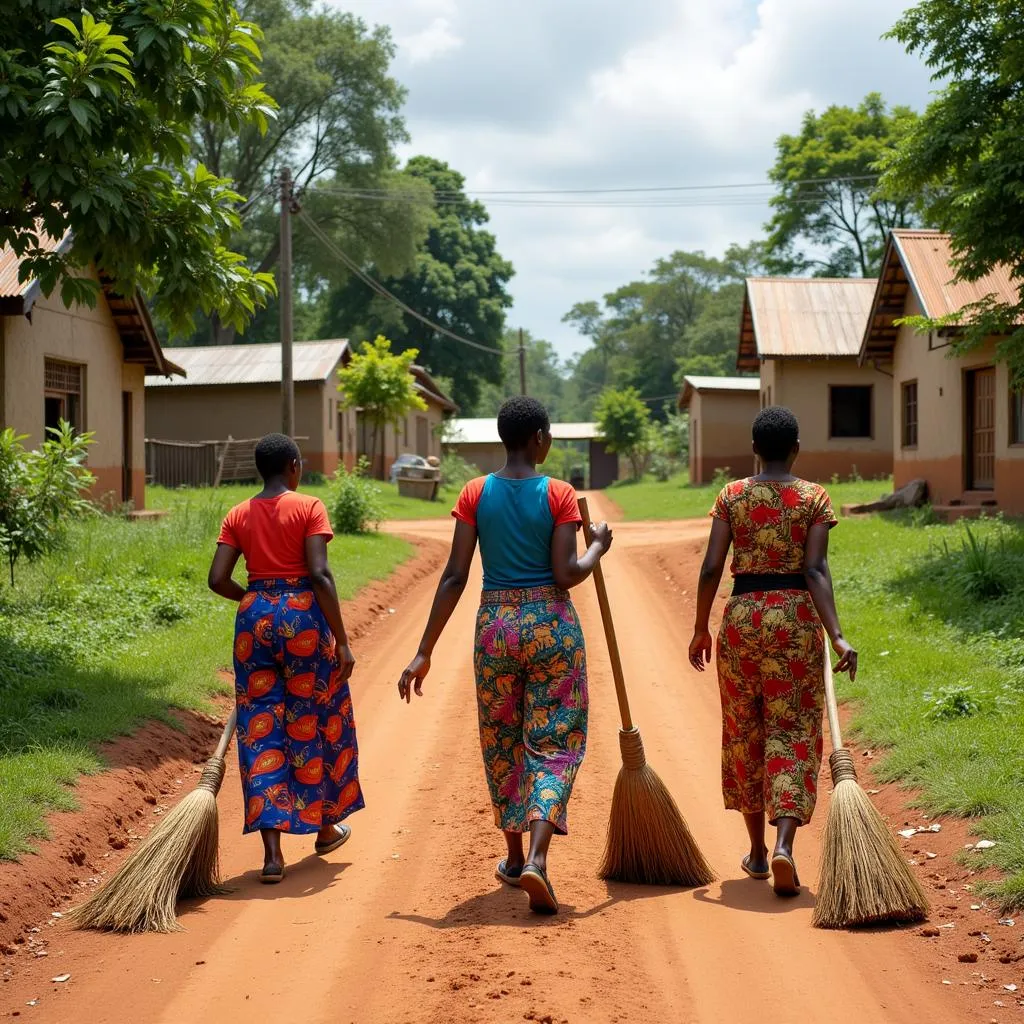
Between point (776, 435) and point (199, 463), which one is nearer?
point (776, 435)

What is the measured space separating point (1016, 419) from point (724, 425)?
19030 millimetres

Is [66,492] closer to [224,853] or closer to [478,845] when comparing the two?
[224,853]

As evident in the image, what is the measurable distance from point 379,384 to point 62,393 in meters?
16.2

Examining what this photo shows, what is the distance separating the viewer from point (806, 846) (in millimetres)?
5945

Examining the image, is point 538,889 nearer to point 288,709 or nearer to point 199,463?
point 288,709

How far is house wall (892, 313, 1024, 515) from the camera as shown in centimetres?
1709

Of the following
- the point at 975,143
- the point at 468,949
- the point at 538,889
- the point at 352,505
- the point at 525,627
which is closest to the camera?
the point at 468,949

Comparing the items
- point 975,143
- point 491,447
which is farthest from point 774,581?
point 491,447

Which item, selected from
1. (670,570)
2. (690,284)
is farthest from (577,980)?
(690,284)

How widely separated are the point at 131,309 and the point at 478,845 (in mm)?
15391

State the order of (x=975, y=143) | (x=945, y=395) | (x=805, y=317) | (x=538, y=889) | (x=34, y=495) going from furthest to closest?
(x=805, y=317) < (x=945, y=395) < (x=975, y=143) < (x=34, y=495) < (x=538, y=889)

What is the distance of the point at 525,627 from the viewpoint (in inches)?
189


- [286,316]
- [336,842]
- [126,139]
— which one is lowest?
[336,842]

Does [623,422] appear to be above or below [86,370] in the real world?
above
